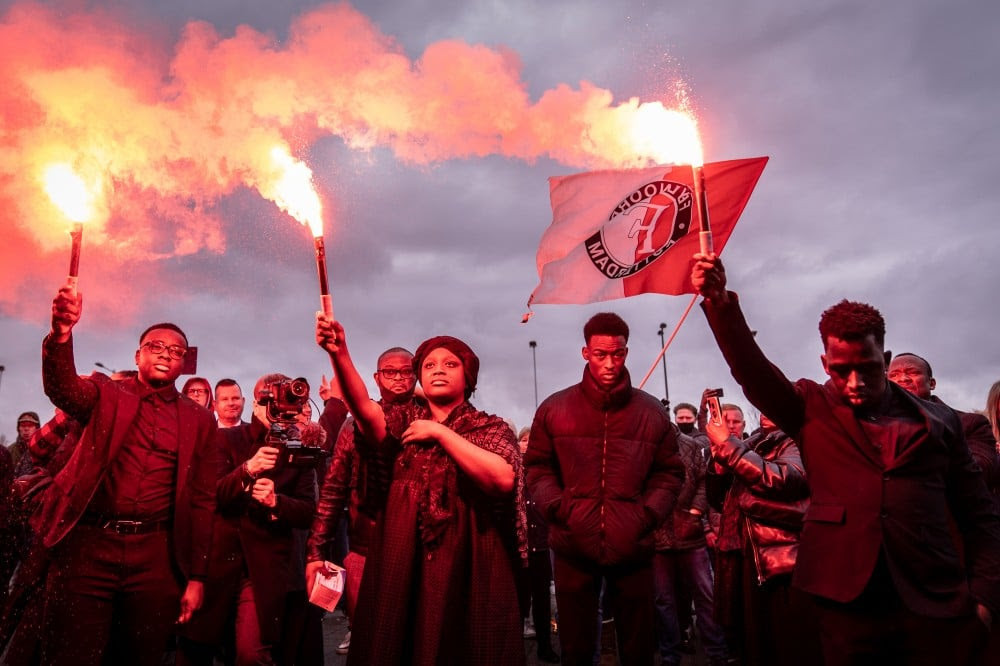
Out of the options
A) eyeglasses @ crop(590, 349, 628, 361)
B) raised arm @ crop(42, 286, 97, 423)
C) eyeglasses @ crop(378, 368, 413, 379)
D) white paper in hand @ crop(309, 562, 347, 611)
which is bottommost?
white paper in hand @ crop(309, 562, 347, 611)

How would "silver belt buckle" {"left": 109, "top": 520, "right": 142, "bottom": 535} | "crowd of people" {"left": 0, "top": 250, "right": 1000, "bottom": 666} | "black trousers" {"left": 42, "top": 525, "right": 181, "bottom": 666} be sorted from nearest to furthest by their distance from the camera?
"crowd of people" {"left": 0, "top": 250, "right": 1000, "bottom": 666} < "black trousers" {"left": 42, "top": 525, "right": 181, "bottom": 666} < "silver belt buckle" {"left": 109, "top": 520, "right": 142, "bottom": 535}

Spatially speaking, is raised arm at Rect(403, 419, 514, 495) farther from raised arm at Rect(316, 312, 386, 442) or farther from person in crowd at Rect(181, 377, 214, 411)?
person in crowd at Rect(181, 377, 214, 411)

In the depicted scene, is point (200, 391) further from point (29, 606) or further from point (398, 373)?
point (29, 606)

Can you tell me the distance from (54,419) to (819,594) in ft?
21.5

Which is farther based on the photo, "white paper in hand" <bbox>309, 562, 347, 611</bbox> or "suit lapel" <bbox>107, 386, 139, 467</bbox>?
"suit lapel" <bbox>107, 386, 139, 467</bbox>

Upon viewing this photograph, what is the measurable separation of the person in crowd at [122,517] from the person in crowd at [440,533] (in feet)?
5.32

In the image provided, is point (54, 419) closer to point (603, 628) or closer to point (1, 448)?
point (1, 448)

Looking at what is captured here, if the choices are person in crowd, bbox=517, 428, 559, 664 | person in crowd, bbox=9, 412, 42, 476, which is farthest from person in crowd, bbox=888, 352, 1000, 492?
person in crowd, bbox=9, 412, 42, 476

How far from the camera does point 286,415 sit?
4965 mm

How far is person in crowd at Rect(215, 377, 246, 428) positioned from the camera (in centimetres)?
736

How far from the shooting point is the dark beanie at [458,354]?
4566 millimetres

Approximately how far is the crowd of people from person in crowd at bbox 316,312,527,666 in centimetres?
1

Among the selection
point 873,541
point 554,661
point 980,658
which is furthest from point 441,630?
point 554,661

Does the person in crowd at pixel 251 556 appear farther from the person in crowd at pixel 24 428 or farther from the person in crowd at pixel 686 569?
the person in crowd at pixel 24 428
